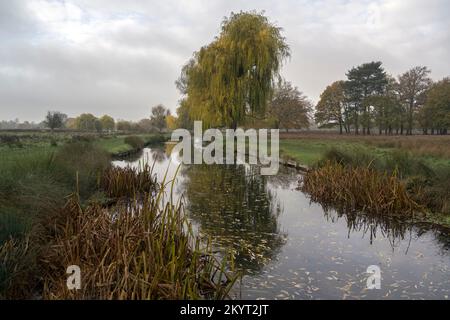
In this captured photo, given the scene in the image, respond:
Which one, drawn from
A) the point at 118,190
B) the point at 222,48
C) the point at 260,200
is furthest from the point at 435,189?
the point at 222,48

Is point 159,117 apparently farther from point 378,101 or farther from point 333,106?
point 378,101

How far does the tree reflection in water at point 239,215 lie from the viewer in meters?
6.48

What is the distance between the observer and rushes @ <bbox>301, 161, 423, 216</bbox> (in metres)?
9.17

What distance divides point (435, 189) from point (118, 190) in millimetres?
9178

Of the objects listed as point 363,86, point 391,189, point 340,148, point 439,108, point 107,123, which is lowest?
point 391,189

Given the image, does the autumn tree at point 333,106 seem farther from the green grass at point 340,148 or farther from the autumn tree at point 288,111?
the green grass at point 340,148

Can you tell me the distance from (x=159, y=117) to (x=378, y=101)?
187 ft

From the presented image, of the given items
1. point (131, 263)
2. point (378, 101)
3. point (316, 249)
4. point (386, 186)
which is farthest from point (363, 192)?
point (378, 101)

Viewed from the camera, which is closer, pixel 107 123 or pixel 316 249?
pixel 316 249

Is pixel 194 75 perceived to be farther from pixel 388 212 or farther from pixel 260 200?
pixel 388 212

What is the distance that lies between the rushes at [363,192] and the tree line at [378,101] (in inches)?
1820

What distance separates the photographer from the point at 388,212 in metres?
9.20

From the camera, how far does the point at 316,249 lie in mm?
6625

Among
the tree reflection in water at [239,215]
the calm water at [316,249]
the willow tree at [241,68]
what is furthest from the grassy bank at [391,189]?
the willow tree at [241,68]
